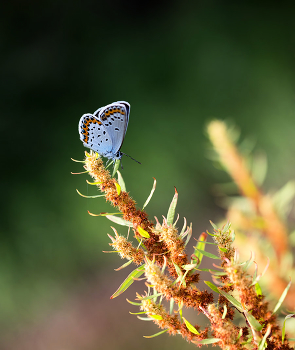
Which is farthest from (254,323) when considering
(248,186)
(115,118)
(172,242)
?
(115,118)

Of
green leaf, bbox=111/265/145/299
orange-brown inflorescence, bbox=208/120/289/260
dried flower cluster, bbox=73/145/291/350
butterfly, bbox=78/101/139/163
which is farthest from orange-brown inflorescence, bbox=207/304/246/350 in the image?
A: butterfly, bbox=78/101/139/163

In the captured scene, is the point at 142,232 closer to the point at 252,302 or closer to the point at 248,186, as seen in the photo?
the point at 252,302

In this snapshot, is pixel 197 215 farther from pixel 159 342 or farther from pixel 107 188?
pixel 107 188

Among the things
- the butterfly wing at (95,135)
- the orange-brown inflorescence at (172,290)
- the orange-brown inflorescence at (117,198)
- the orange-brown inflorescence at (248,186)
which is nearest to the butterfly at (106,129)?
the butterfly wing at (95,135)

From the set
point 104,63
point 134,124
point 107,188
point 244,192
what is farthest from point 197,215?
point 107,188

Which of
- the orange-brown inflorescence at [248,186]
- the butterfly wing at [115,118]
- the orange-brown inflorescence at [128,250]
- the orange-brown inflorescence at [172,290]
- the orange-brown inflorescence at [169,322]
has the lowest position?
the orange-brown inflorescence at [169,322]

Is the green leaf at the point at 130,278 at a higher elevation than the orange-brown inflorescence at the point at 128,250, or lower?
lower

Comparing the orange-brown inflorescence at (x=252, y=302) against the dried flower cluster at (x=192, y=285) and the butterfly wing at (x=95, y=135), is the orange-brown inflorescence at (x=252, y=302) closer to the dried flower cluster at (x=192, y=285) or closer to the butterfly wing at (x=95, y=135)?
the dried flower cluster at (x=192, y=285)

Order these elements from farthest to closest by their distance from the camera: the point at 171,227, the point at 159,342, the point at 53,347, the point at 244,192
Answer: the point at 53,347, the point at 159,342, the point at 244,192, the point at 171,227
